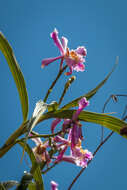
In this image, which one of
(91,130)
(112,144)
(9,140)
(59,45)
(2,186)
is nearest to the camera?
(2,186)

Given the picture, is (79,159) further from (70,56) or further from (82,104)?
(70,56)

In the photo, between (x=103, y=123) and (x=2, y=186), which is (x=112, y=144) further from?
(x=2, y=186)

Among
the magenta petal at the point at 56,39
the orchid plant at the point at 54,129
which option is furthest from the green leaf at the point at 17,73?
the magenta petal at the point at 56,39

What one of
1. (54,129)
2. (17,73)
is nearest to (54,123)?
(54,129)

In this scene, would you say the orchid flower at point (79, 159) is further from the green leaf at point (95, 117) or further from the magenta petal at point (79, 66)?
the magenta petal at point (79, 66)

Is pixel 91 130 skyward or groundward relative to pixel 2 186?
skyward

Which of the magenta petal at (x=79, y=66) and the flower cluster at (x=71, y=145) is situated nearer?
the flower cluster at (x=71, y=145)

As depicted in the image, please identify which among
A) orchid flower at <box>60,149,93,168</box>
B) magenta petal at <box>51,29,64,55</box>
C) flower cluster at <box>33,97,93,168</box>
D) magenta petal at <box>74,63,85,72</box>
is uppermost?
magenta petal at <box>51,29,64,55</box>

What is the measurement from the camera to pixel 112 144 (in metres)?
2.21

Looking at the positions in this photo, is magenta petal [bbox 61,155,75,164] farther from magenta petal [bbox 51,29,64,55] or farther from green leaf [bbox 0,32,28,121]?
magenta petal [bbox 51,29,64,55]

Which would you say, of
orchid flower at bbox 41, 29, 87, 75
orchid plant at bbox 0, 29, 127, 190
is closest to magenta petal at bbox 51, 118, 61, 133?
orchid plant at bbox 0, 29, 127, 190

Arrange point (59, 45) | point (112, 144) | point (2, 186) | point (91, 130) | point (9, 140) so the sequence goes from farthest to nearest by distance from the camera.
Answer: point (112, 144) < point (91, 130) < point (59, 45) < point (9, 140) < point (2, 186)

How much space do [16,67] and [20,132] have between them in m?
0.15

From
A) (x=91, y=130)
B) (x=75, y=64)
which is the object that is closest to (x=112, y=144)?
(x=91, y=130)
